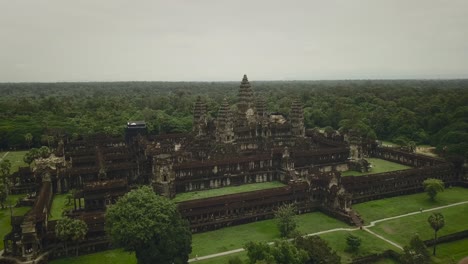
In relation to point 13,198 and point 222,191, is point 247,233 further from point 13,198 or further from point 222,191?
point 13,198

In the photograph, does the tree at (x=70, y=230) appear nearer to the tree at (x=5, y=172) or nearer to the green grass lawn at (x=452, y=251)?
the tree at (x=5, y=172)

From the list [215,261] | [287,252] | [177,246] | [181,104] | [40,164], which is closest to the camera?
[287,252]

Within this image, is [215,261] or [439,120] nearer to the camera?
[215,261]

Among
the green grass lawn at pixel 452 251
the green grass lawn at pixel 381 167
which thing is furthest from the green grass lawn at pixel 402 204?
the green grass lawn at pixel 381 167

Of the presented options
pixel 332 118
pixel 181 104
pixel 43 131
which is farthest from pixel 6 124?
pixel 332 118

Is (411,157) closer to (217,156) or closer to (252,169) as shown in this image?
(252,169)

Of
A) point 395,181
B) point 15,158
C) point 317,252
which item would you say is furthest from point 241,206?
point 15,158
